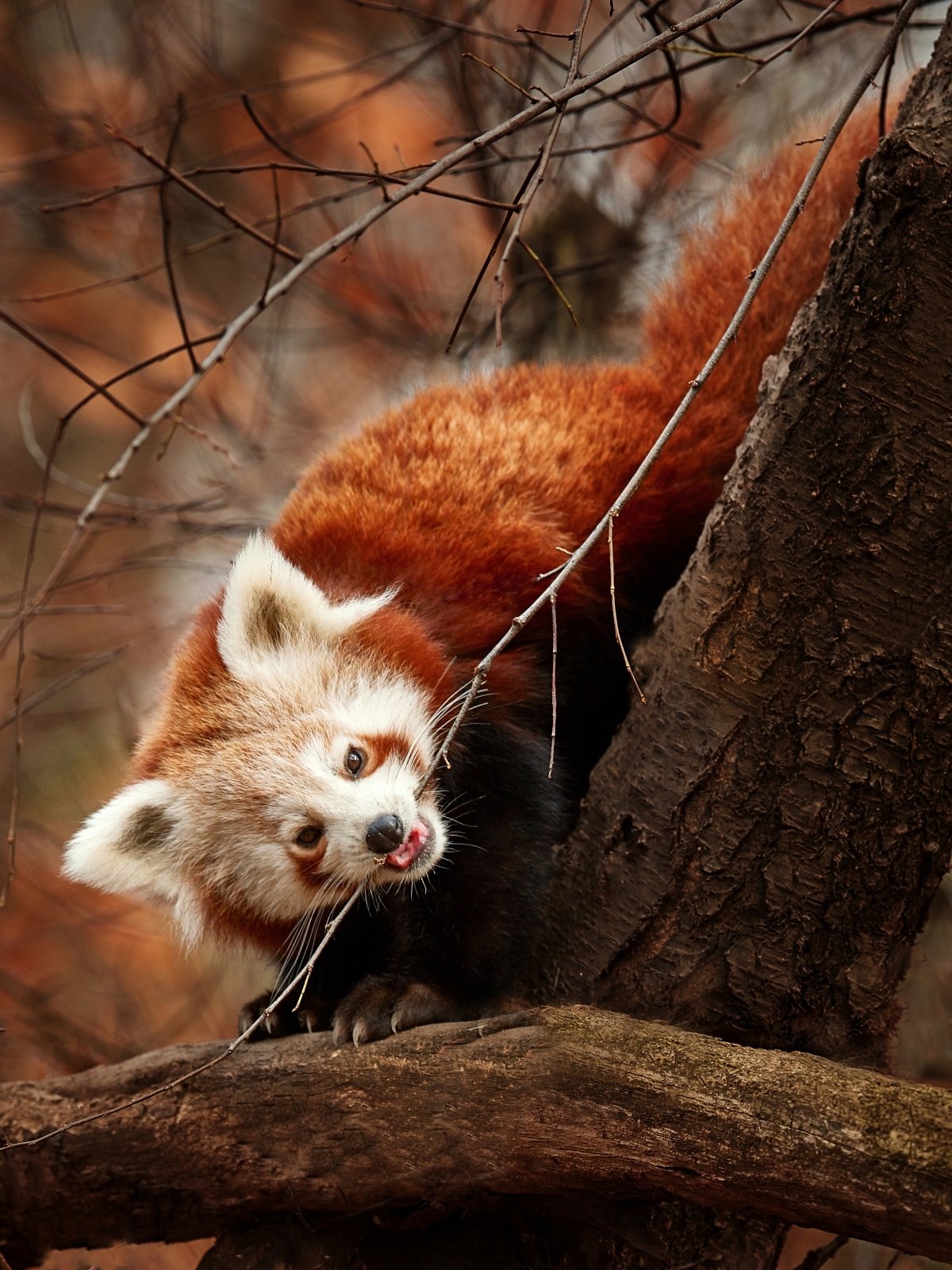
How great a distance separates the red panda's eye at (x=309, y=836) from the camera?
7.65ft

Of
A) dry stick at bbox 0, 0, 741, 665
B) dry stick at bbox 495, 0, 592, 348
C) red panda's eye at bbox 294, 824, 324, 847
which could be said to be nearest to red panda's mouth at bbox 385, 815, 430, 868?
red panda's eye at bbox 294, 824, 324, 847

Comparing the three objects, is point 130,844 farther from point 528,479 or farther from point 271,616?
point 528,479

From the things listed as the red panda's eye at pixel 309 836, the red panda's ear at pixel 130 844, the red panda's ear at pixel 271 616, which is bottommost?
the red panda's ear at pixel 130 844

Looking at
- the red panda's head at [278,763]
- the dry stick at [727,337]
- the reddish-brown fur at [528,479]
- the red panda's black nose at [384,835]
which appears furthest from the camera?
the reddish-brown fur at [528,479]

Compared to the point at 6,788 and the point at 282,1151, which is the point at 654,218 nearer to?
the point at 282,1151

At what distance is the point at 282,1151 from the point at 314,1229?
0.24m

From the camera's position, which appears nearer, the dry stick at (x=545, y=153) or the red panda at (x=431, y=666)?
the dry stick at (x=545, y=153)

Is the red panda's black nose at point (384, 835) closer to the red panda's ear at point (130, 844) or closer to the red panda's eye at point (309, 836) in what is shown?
the red panda's eye at point (309, 836)

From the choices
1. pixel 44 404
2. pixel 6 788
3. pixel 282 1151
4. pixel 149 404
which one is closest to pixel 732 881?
pixel 282 1151

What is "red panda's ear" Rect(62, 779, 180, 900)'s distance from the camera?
2391 millimetres

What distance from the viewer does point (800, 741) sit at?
6.63 ft

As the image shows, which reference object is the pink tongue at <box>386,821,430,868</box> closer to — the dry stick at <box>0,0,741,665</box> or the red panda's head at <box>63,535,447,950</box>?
the red panda's head at <box>63,535,447,950</box>

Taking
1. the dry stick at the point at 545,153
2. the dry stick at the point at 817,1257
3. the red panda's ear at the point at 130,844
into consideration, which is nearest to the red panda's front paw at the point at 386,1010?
the red panda's ear at the point at 130,844

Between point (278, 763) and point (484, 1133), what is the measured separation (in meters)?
Answer: 0.90
